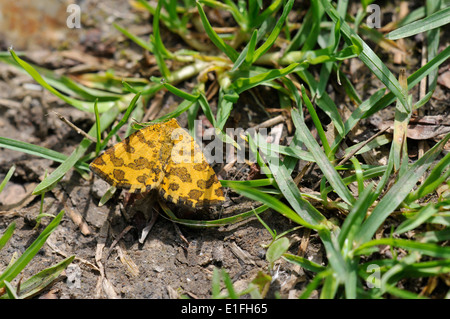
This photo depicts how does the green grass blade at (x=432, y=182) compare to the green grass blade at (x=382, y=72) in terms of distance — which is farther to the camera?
the green grass blade at (x=382, y=72)

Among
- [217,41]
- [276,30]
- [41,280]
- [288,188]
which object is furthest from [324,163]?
[41,280]

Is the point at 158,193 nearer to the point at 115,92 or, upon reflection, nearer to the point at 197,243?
the point at 197,243

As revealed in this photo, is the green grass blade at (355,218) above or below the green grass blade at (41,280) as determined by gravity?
above

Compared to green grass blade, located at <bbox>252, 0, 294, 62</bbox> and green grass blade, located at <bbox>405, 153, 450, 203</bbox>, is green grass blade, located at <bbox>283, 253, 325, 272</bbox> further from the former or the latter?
green grass blade, located at <bbox>252, 0, 294, 62</bbox>

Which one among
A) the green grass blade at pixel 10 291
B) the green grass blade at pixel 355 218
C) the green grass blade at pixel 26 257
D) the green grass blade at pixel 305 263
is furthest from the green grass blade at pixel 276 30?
the green grass blade at pixel 10 291

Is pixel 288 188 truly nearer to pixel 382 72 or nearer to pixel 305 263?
pixel 305 263

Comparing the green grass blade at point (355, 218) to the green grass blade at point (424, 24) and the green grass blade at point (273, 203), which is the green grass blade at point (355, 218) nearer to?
the green grass blade at point (273, 203)
